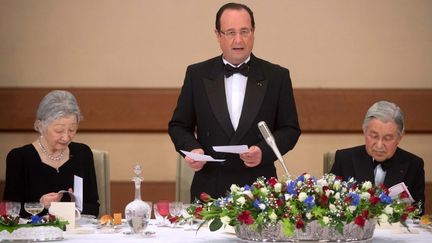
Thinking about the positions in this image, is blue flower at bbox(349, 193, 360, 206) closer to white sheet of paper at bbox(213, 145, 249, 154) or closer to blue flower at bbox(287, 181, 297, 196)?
blue flower at bbox(287, 181, 297, 196)

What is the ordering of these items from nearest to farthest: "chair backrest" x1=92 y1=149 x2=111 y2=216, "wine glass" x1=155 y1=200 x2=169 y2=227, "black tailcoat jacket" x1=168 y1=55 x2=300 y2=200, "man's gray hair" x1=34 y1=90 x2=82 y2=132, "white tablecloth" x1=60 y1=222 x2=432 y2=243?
"white tablecloth" x1=60 y1=222 x2=432 y2=243 < "wine glass" x1=155 y1=200 x2=169 y2=227 < "black tailcoat jacket" x1=168 y1=55 x2=300 y2=200 < "man's gray hair" x1=34 y1=90 x2=82 y2=132 < "chair backrest" x1=92 y1=149 x2=111 y2=216

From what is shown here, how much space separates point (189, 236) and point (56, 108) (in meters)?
1.18

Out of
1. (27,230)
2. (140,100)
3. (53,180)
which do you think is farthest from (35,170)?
(140,100)

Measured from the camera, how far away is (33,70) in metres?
5.89

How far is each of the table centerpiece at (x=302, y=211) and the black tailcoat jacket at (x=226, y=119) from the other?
837mm

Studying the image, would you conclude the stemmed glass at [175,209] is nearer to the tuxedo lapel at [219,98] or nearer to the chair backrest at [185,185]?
the tuxedo lapel at [219,98]

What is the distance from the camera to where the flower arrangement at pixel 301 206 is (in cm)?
312

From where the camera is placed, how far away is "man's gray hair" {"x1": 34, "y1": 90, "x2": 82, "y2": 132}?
433 cm

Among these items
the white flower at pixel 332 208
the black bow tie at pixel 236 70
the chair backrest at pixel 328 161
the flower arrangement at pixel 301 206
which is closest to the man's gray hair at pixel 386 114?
the chair backrest at pixel 328 161

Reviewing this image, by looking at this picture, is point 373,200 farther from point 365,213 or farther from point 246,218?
point 246,218

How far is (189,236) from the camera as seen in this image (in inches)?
139

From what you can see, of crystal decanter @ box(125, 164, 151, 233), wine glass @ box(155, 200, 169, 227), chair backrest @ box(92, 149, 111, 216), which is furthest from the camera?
chair backrest @ box(92, 149, 111, 216)

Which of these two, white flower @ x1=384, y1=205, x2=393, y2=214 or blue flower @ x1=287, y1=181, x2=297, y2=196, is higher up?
blue flower @ x1=287, y1=181, x2=297, y2=196

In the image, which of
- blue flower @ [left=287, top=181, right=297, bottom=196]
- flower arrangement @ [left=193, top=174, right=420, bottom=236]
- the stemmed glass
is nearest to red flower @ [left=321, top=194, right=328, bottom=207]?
flower arrangement @ [left=193, top=174, right=420, bottom=236]
